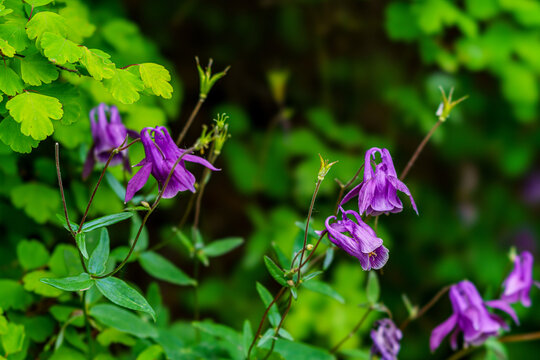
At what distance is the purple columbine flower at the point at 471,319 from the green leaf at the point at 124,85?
3.22 feet

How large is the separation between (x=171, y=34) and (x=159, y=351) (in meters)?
1.79

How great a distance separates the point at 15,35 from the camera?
115cm

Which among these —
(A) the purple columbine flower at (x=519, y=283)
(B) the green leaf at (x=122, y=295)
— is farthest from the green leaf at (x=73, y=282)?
(A) the purple columbine flower at (x=519, y=283)

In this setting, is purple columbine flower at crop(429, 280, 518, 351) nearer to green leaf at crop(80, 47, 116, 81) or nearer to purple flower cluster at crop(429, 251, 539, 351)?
purple flower cluster at crop(429, 251, 539, 351)

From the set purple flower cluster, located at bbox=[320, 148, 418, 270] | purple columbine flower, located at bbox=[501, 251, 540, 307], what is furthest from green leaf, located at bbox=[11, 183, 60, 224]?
purple columbine flower, located at bbox=[501, 251, 540, 307]

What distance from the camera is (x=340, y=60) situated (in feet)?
9.55

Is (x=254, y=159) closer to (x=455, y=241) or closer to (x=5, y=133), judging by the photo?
(x=455, y=241)

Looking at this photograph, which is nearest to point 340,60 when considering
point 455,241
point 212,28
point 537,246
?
point 212,28

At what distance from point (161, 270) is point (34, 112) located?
574 millimetres

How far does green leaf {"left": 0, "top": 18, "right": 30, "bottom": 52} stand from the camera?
1.14 m

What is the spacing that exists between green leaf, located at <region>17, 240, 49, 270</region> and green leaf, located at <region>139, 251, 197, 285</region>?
0.26 m

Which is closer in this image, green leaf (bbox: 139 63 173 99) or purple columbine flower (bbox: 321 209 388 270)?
purple columbine flower (bbox: 321 209 388 270)

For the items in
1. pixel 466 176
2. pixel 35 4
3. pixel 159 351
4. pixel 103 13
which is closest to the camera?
pixel 35 4

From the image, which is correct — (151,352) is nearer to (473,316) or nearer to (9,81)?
(9,81)
